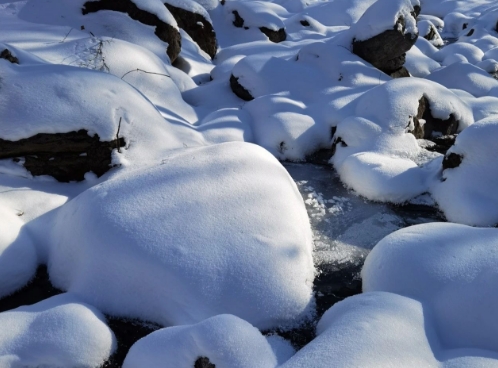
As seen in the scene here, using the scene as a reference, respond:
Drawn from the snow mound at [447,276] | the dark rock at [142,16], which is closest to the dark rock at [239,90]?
the dark rock at [142,16]

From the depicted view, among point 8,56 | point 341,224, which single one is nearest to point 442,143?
point 341,224

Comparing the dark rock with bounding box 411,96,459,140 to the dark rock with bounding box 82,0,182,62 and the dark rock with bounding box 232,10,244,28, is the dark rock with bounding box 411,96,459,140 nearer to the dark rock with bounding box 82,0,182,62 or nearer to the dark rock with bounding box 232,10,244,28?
the dark rock with bounding box 82,0,182,62

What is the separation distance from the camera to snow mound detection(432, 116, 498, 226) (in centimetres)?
347

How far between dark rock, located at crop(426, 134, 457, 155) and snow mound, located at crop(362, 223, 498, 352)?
225 centimetres

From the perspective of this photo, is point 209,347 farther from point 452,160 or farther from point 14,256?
point 452,160

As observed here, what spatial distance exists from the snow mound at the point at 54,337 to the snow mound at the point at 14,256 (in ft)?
1.22

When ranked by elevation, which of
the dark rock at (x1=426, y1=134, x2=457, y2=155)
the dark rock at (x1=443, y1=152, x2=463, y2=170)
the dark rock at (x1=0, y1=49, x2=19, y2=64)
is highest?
the dark rock at (x1=0, y1=49, x2=19, y2=64)

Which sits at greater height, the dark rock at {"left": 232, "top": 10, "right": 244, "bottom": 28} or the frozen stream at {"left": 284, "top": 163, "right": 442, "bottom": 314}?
the dark rock at {"left": 232, "top": 10, "right": 244, "bottom": 28}

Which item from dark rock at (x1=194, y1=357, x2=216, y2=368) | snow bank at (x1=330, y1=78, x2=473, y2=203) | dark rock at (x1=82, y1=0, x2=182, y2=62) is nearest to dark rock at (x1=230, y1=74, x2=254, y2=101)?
dark rock at (x1=82, y1=0, x2=182, y2=62)

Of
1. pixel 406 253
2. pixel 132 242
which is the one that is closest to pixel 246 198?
pixel 132 242

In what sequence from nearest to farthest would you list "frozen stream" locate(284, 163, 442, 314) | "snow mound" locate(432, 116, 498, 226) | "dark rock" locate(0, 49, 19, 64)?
1. "frozen stream" locate(284, 163, 442, 314)
2. "snow mound" locate(432, 116, 498, 226)
3. "dark rock" locate(0, 49, 19, 64)

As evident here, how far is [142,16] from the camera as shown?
588cm

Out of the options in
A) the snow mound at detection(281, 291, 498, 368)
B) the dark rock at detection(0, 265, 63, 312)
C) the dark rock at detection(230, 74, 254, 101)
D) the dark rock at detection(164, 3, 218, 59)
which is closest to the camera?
the snow mound at detection(281, 291, 498, 368)

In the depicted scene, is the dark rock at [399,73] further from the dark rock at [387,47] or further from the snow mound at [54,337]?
the snow mound at [54,337]
